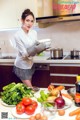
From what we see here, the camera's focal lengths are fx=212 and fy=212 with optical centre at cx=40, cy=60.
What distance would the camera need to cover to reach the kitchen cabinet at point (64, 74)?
116 inches

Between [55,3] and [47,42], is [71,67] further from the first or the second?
[55,3]

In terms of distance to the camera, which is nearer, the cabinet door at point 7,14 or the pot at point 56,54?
the pot at point 56,54

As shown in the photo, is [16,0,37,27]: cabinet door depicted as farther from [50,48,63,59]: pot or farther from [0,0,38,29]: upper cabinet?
[50,48,63,59]: pot

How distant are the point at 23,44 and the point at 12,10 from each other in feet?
2.91

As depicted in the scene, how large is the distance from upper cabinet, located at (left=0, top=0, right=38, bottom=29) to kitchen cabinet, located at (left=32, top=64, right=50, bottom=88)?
0.76 m

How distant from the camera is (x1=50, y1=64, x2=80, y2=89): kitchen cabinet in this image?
9.67 ft

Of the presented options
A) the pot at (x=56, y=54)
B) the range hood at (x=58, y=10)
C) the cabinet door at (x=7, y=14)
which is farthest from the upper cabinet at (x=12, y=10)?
the pot at (x=56, y=54)

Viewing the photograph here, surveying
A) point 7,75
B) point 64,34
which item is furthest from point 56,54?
point 7,75

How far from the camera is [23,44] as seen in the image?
2643 mm

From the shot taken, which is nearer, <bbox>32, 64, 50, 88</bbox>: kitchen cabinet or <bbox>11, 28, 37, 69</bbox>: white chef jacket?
<bbox>11, 28, 37, 69</bbox>: white chef jacket

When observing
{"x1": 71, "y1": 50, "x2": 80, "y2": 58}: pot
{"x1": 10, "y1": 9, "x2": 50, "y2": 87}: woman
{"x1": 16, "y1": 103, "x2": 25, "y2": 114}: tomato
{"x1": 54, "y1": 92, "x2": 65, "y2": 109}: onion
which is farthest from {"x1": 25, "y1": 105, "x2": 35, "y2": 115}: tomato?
{"x1": 71, "y1": 50, "x2": 80, "y2": 58}: pot

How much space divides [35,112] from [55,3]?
6.67ft

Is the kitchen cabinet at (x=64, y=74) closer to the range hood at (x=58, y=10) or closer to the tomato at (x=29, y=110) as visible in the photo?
the range hood at (x=58, y=10)

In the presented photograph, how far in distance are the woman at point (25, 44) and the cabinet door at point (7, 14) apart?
58cm
